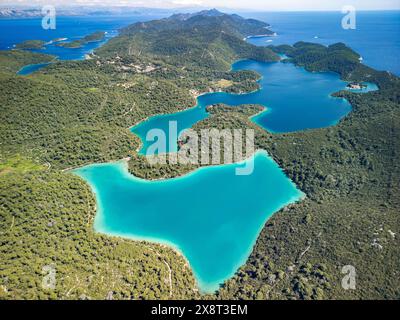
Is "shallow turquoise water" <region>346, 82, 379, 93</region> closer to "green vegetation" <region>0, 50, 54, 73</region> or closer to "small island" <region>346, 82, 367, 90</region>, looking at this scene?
"small island" <region>346, 82, 367, 90</region>

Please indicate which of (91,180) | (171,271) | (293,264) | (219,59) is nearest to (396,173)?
(293,264)

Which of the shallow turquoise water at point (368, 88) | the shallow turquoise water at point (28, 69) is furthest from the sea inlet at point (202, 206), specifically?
the shallow turquoise water at point (28, 69)

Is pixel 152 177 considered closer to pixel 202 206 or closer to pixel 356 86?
pixel 202 206

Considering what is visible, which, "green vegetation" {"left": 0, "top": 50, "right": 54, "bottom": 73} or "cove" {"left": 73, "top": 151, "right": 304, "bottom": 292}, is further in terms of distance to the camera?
"green vegetation" {"left": 0, "top": 50, "right": 54, "bottom": 73}

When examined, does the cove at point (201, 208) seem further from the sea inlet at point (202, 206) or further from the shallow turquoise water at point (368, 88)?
the shallow turquoise water at point (368, 88)

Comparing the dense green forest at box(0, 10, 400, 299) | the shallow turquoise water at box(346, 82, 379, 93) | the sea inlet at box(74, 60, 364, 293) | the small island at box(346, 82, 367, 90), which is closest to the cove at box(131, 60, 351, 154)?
the sea inlet at box(74, 60, 364, 293)

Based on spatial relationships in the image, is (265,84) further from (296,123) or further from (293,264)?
(293,264)
